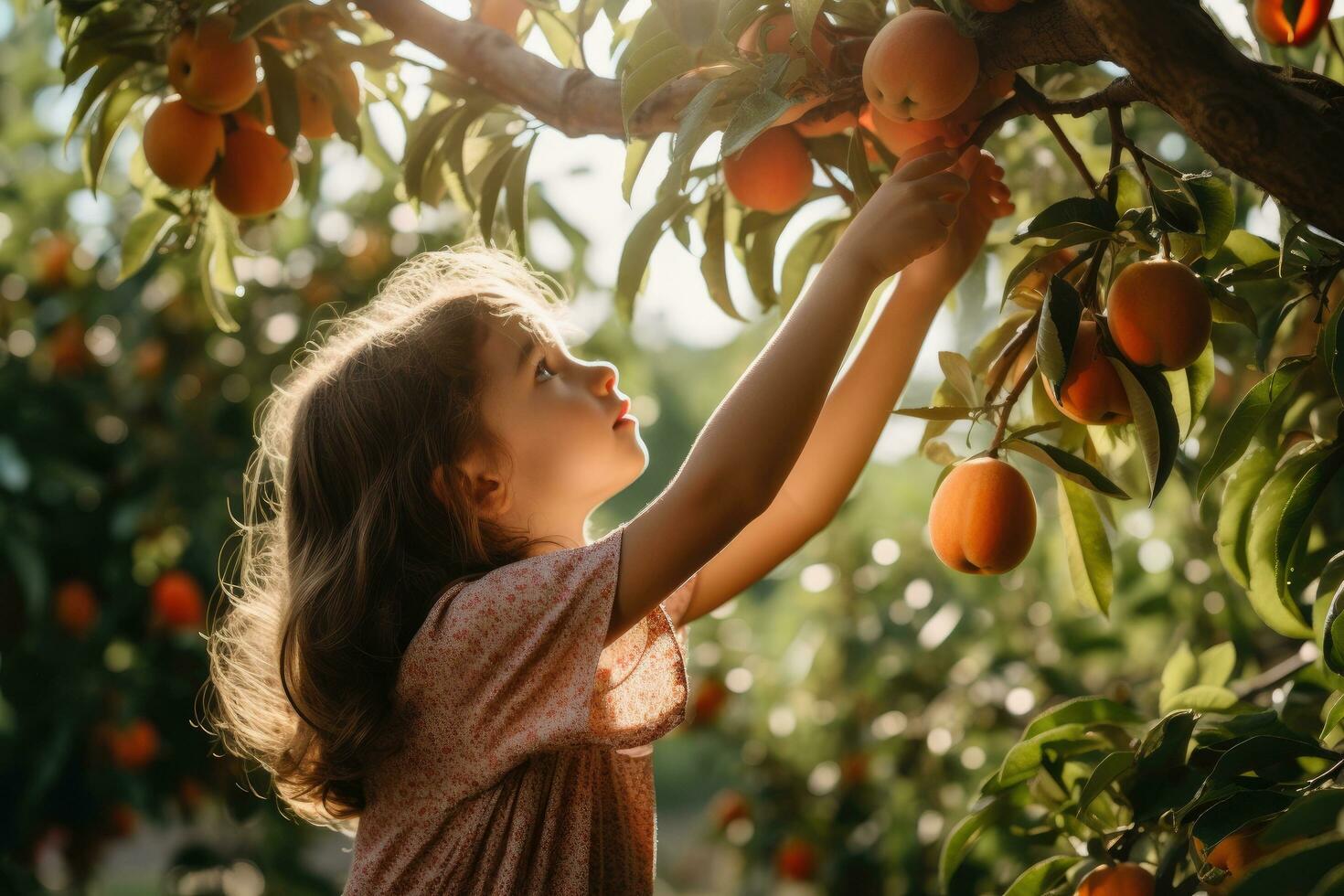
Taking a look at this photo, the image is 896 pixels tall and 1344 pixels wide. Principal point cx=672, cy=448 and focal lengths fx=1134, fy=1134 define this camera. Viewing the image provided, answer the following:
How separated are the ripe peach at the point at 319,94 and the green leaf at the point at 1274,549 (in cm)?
83

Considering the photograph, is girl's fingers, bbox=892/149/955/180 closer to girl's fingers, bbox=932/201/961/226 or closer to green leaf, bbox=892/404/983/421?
girl's fingers, bbox=932/201/961/226

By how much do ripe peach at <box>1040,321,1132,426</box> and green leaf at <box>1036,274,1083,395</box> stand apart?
0.04m

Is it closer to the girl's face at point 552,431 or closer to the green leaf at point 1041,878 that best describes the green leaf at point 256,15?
the girl's face at point 552,431

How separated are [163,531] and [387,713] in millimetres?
1363

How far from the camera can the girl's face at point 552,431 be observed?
1004mm

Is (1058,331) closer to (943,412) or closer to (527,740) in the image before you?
(943,412)

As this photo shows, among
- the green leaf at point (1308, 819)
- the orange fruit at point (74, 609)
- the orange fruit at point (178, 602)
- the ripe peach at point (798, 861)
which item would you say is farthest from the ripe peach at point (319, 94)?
the ripe peach at point (798, 861)

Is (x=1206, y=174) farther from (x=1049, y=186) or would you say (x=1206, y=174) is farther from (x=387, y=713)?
(x=387, y=713)

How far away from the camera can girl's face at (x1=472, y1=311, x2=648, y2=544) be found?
3.29 ft

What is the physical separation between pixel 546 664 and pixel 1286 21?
69 cm

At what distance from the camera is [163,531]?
2.14 m

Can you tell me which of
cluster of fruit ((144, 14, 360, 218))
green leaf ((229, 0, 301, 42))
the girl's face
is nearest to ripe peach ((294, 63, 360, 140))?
cluster of fruit ((144, 14, 360, 218))

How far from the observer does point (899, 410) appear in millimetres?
806

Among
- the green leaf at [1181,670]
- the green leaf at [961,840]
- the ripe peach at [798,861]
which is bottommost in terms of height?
the ripe peach at [798,861]
